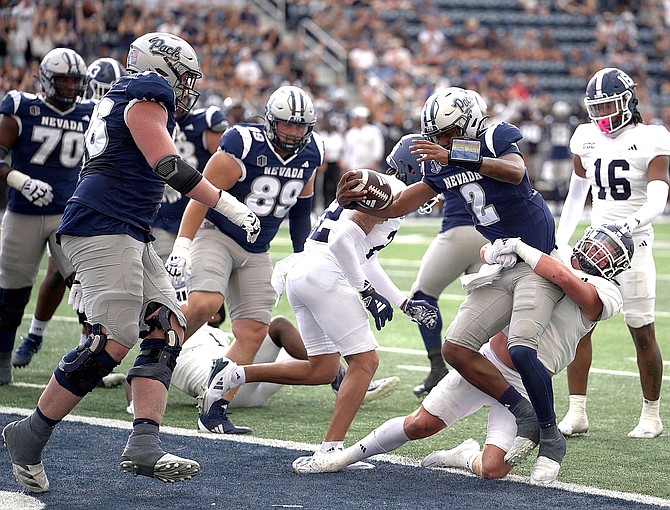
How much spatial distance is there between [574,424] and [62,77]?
3.36 m

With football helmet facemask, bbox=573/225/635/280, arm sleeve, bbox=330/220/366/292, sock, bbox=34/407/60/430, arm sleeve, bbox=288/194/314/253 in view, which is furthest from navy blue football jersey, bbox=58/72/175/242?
football helmet facemask, bbox=573/225/635/280

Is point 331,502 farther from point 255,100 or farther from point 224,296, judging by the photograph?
point 255,100

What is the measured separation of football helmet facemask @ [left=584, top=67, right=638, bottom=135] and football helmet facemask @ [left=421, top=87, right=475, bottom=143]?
3.59 ft

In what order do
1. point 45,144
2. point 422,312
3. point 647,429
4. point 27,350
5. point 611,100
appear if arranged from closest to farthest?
point 422,312 → point 647,429 → point 611,100 → point 45,144 → point 27,350

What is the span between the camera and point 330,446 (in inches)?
182

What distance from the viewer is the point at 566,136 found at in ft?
67.8

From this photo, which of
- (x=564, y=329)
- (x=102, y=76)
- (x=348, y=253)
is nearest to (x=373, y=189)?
(x=348, y=253)

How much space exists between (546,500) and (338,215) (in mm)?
1671

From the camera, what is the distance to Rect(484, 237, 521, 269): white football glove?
15.0ft

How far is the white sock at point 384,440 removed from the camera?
4484 mm

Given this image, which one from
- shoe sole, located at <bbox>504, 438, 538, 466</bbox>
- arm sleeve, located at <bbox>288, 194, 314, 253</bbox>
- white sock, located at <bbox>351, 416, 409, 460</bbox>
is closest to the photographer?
shoe sole, located at <bbox>504, 438, 538, 466</bbox>

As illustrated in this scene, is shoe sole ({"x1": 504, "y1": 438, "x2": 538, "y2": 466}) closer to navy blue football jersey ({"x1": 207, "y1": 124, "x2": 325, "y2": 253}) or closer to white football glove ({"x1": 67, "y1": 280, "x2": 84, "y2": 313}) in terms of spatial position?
white football glove ({"x1": 67, "y1": 280, "x2": 84, "y2": 313})

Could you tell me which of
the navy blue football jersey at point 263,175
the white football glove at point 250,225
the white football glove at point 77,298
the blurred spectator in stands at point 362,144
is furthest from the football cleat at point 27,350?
the blurred spectator in stands at point 362,144

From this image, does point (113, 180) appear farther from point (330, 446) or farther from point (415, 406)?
point (415, 406)
